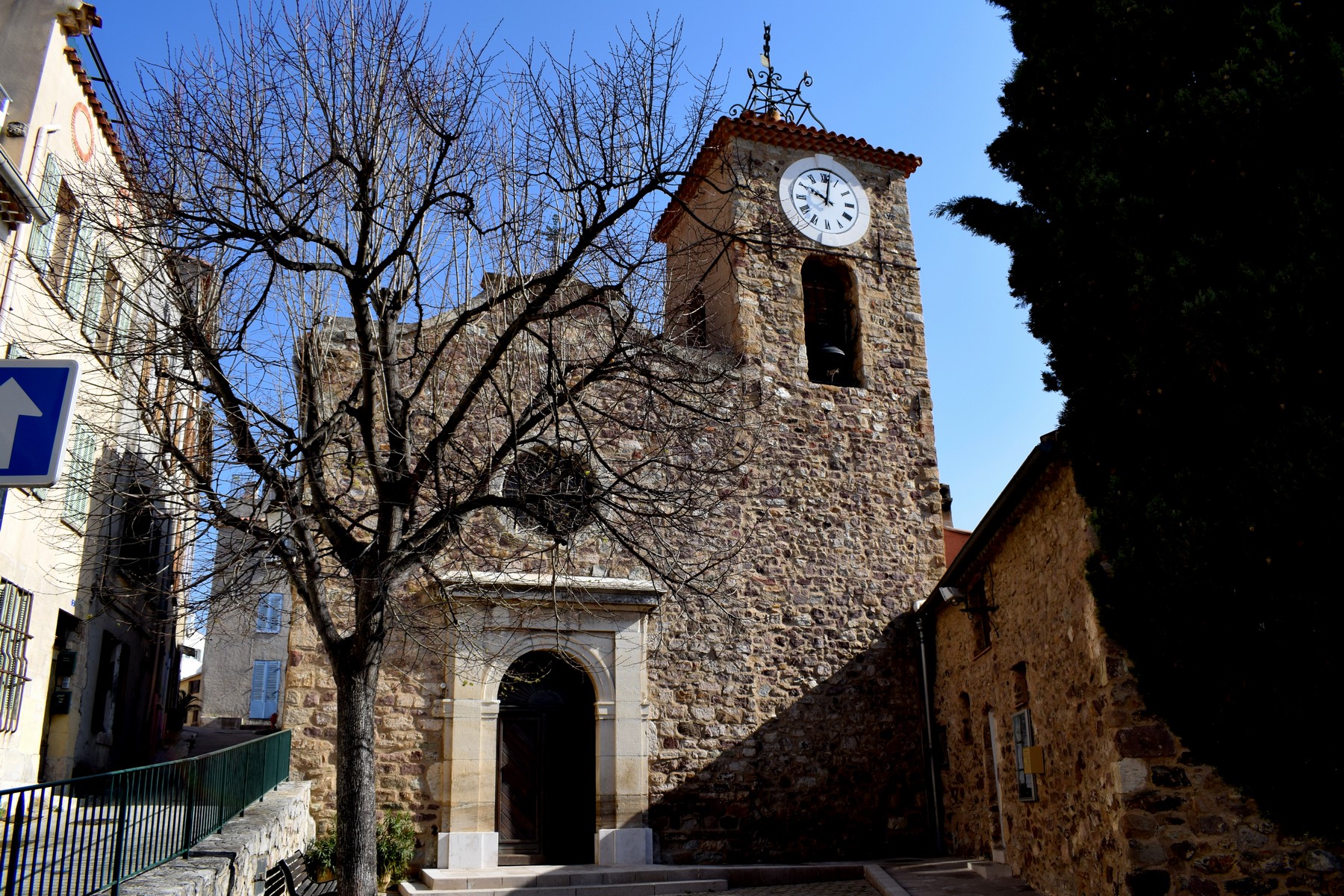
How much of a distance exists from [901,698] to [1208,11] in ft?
26.5

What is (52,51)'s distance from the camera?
9.73m

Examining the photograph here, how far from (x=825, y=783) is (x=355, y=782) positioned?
6331 millimetres

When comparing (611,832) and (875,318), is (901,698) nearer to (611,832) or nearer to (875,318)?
(611,832)

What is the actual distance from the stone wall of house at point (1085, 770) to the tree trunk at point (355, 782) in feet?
16.2

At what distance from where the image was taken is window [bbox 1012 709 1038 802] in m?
8.44

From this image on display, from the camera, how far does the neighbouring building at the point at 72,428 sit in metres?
→ 8.33

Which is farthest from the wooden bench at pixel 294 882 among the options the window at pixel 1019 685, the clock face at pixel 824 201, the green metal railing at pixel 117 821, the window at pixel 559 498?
the clock face at pixel 824 201

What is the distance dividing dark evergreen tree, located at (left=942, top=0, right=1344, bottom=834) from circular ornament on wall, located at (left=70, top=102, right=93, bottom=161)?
939cm

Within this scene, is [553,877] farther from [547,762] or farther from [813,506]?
[813,506]

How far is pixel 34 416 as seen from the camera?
329 centimetres

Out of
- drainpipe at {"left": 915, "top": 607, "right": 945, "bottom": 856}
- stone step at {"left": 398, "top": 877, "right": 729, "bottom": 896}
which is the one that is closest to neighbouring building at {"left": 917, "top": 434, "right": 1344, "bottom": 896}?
drainpipe at {"left": 915, "top": 607, "right": 945, "bottom": 856}

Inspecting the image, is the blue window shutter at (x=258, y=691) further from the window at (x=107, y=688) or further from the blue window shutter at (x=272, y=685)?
the window at (x=107, y=688)

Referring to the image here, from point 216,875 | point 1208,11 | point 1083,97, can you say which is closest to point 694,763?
point 216,875

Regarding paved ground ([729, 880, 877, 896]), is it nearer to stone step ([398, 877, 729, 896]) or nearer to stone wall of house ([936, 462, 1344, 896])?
stone step ([398, 877, 729, 896])
